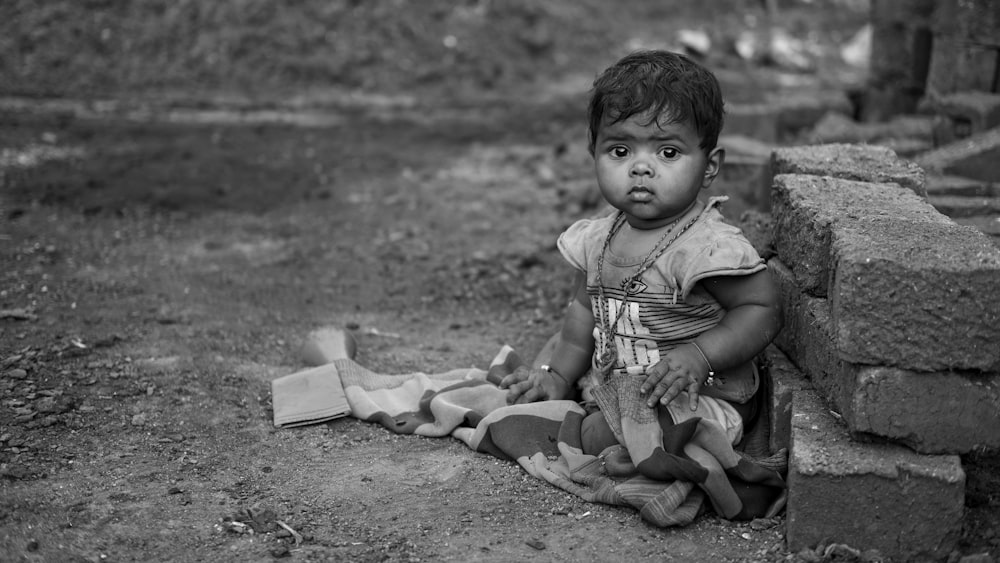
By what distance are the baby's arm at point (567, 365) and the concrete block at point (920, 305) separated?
3.50 feet

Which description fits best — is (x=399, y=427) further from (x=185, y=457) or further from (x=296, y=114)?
(x=296, y=114)

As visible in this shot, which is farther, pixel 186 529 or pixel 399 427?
pixel 399 427

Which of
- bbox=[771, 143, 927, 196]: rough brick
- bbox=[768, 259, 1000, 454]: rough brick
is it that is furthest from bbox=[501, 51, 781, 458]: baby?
bbox=[771, 143, 927, 196]: rough brick

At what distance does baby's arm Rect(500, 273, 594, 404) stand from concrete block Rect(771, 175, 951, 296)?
74 cm

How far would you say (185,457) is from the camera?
3492 mm

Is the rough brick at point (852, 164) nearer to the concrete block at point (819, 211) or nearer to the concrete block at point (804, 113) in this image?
the concrete block at point (819, 211)

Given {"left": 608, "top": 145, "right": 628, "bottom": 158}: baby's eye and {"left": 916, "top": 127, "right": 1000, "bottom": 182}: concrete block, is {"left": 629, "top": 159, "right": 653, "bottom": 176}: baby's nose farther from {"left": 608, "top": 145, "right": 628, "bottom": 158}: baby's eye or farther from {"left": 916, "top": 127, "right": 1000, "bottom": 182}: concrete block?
{"left": 916, "top": 127, "right": 1000, "bottom": 182}: concrete block

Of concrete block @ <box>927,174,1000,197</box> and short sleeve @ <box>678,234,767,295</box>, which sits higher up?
short sleeve @ <box>678,234,767,295</box>

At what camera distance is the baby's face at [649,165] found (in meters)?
3.22

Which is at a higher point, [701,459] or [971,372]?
[971,372]

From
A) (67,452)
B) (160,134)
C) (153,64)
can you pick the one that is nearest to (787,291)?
(67,452)

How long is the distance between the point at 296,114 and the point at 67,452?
6.94 m

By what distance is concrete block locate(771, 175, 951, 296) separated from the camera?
3.13 m

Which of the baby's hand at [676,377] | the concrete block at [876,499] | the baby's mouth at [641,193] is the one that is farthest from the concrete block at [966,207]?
the concrete block at [876,499]
